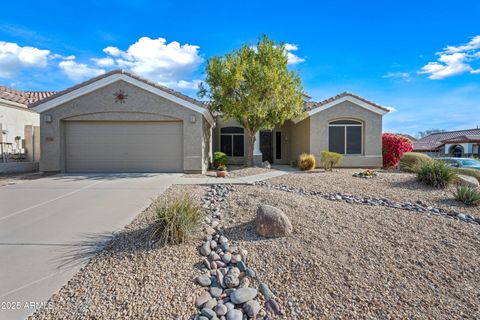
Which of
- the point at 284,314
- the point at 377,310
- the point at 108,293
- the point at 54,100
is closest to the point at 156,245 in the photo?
the point at 108,293

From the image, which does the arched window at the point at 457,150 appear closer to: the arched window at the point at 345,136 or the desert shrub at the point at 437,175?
the arched window at the point at 345,136

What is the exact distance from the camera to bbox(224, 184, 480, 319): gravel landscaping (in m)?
3.40

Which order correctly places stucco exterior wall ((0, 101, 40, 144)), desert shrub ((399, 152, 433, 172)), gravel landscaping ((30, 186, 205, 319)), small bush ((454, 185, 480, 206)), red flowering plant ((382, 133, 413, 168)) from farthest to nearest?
1. red flowering plant ((382, 133, 413, 168))
2. stucco exterior wall ((0, 101, 40, 144))
3. desert shrub ((399, 152, 433, 172))
4. small bush ((454, 185, 480, 206))
5. gravel landscaping ((30, 186, 205, 319))

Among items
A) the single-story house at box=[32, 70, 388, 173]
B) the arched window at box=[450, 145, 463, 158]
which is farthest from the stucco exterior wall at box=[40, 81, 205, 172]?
the arched window at box=[450, 145, 463, 158]

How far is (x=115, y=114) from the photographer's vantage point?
42.1 ft

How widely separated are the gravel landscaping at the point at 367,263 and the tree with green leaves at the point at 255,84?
28.1 feet

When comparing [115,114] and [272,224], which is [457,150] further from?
[115,114]

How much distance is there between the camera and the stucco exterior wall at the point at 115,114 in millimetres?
12734

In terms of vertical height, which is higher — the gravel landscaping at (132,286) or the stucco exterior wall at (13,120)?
the stucco exterior wall at (13,120)

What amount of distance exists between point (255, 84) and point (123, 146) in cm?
751

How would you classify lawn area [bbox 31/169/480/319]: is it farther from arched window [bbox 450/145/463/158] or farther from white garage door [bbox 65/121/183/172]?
arched window [bbox 450/145/463/158]

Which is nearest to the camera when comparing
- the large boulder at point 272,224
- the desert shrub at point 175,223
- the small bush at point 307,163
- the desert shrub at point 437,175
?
the desert shrub at point 175,223

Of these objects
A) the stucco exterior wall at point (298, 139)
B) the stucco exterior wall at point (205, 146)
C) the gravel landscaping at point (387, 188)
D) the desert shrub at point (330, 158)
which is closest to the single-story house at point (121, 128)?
the stucco exterior wall at point (205, 146)

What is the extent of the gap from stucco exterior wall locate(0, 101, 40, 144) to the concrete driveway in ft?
23.5
